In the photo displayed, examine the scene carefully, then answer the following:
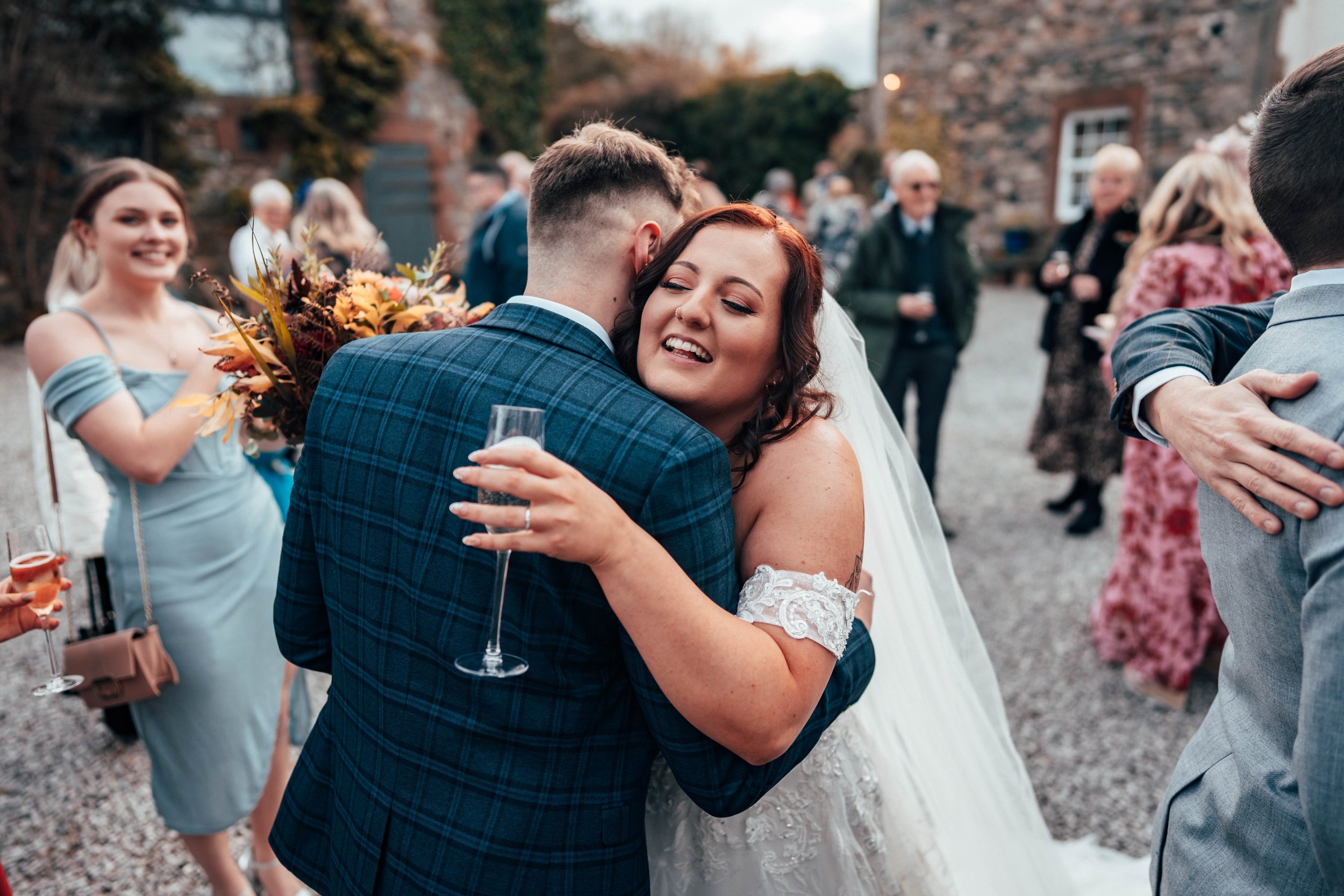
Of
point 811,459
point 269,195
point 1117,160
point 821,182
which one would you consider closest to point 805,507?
point 811,459

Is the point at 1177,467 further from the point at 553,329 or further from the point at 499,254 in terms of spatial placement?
the point at 499,254

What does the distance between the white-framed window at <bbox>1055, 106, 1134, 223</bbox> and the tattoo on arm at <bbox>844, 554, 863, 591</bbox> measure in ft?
47.5

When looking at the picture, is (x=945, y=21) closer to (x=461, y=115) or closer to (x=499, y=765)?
(x=461, y=115)

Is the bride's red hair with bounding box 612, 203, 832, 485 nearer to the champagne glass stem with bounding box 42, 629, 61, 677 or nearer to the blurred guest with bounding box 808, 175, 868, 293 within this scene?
the champagne glass stem with bounding box 42, 629, 61, 677

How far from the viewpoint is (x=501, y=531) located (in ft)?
3.82

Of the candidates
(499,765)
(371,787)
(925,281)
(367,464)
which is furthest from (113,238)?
(925,281)

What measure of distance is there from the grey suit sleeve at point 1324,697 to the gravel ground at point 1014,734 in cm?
204

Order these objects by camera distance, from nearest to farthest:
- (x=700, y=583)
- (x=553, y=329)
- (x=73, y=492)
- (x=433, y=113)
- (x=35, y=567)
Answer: (x=700, y=583), (x=553, y=329), (x=35, y=567), (x=73, y=492), (x=433, y=113)

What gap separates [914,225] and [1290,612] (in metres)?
4.49

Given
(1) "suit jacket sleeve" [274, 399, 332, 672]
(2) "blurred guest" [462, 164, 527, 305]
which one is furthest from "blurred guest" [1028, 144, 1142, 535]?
(1) "suit jacket sleeve" [274, 399, 332, 672]

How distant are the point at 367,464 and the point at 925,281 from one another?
4.55 meters

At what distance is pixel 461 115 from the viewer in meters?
13.9

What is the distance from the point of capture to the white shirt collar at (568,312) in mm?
1392

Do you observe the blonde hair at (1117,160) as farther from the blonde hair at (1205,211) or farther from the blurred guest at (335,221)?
the blurred guest at (335,221)
